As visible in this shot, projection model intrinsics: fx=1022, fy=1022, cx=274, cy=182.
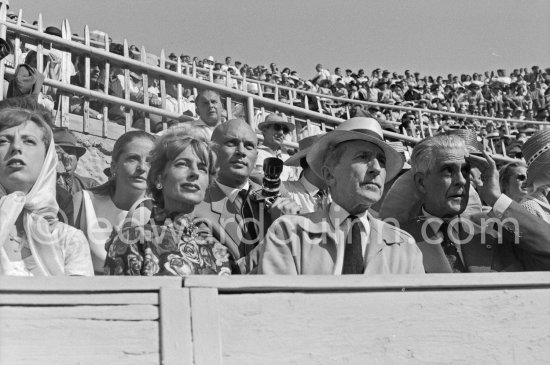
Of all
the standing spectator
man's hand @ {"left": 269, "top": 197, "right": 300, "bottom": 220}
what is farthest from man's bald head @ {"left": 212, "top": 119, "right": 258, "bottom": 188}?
the standing spectator

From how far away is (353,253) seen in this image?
4.35 meters

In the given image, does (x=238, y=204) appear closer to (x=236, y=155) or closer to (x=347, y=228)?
(x=236, y=155)

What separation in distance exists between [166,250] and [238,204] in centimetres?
117

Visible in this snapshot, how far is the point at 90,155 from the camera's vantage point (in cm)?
909

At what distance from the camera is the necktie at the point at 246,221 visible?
5.01 metres

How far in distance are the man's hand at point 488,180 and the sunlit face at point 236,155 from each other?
134 centimetres

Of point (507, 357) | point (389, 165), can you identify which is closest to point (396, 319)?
point (507, 357)

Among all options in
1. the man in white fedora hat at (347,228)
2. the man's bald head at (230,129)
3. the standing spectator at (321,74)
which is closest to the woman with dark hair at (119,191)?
the man's bald head at (230,129)

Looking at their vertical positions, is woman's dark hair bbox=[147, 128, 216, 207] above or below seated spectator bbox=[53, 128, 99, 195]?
below

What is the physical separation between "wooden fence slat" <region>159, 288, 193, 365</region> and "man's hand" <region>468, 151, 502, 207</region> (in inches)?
94.2

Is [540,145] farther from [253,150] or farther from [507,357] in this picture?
[507,357]

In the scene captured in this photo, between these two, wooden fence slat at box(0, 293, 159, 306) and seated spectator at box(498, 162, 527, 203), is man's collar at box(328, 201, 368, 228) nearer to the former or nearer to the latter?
wooden fence slat at box(0, 293, 159, 306)

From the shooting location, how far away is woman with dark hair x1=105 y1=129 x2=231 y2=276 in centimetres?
428

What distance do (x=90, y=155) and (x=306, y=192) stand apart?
2888 mm
